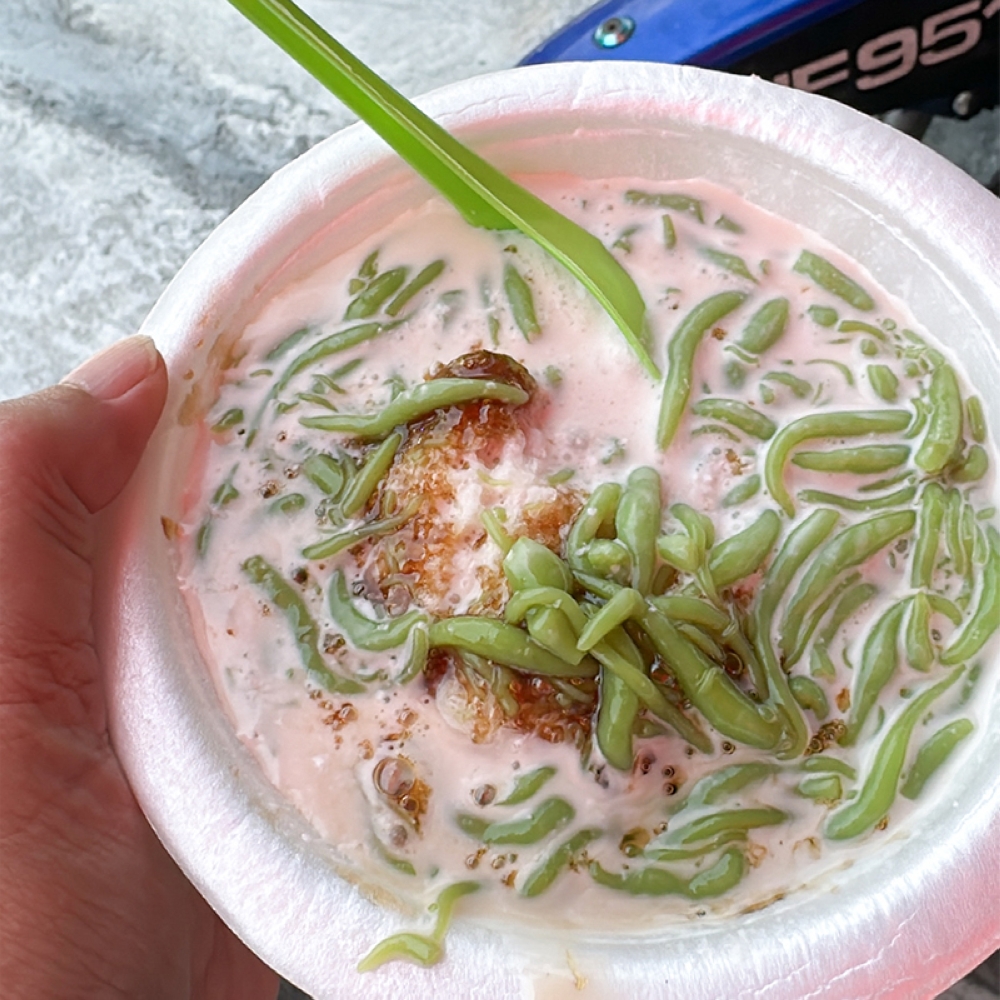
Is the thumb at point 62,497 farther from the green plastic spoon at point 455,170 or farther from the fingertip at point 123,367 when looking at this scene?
the green plastic spoon at point 455,170

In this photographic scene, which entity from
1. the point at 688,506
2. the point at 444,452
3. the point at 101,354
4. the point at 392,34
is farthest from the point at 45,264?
the point at 688,506

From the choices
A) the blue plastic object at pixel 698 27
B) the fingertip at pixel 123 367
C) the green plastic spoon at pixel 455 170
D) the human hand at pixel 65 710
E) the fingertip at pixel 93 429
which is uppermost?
the blue plastic object at pixel 698 27

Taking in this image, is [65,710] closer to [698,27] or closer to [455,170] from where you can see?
[455,170]

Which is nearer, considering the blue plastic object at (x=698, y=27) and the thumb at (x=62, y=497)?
the thumb at (x=62, y=497)

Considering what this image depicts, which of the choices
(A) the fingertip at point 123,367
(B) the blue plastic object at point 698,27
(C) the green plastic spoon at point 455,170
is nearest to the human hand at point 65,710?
(A) the fingertip at point 123,367

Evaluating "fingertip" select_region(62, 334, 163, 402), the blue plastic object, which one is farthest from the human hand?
the blue plastic object

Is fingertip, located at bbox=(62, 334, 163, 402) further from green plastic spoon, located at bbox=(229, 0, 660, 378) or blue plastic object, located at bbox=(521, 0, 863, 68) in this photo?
blue plastic object, located at bbox=(521, 0, 863, 68)

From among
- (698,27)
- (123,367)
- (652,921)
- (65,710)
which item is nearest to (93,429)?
(123,367)
